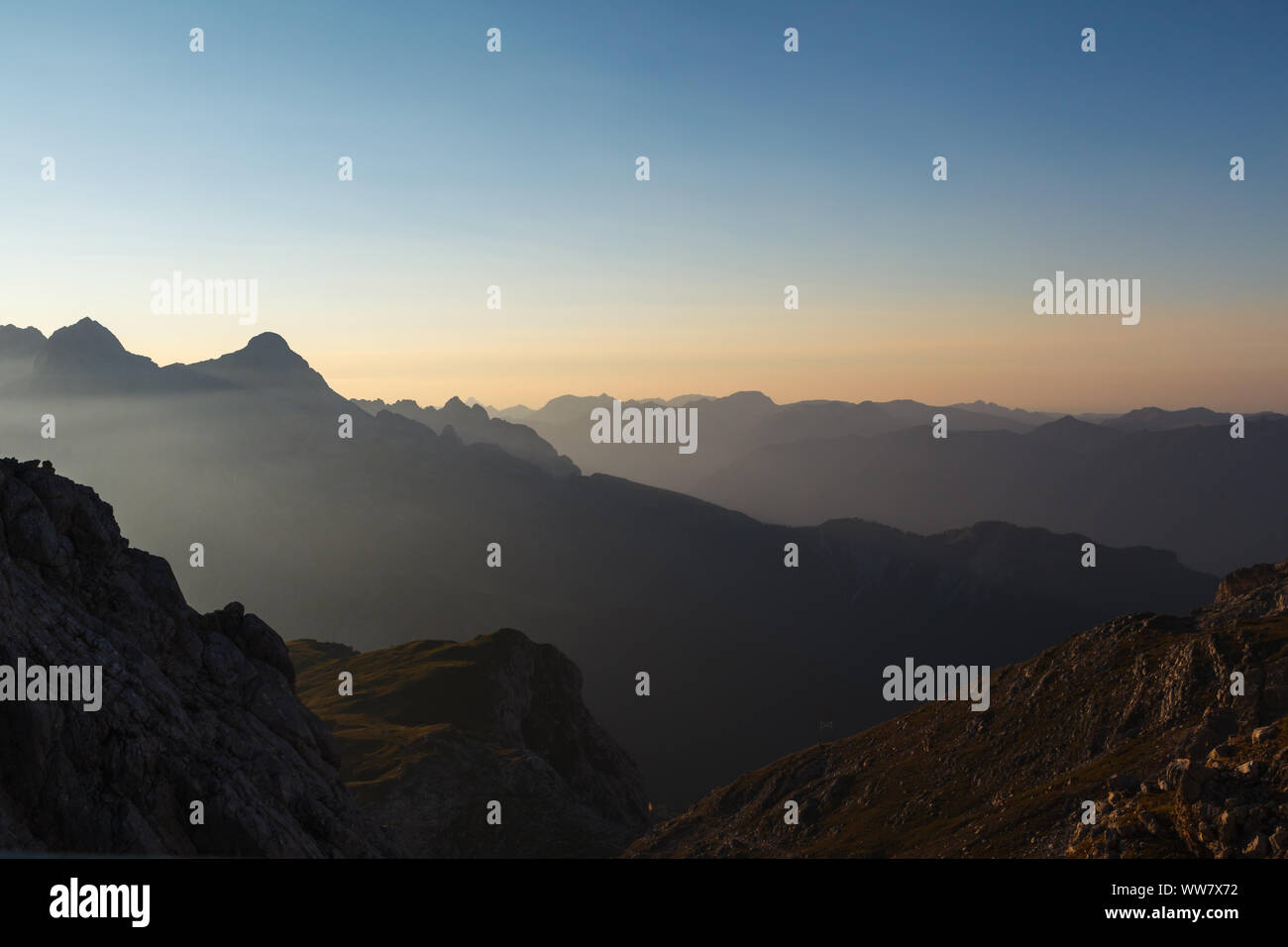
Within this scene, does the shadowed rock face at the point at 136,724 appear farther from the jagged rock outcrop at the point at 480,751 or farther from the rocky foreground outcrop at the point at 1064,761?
the rocky foreground outcrop at the point at 1064,761

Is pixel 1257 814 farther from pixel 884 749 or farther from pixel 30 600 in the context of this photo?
pixel 884 749

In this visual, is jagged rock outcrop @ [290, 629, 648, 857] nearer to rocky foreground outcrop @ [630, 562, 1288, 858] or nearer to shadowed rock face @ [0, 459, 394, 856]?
rocky foreground outcrop @ [630, 562, 1288, 858]

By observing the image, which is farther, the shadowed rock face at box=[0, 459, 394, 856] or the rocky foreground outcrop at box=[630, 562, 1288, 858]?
the shadowed rock face at box=[0, 459, 394, 856]

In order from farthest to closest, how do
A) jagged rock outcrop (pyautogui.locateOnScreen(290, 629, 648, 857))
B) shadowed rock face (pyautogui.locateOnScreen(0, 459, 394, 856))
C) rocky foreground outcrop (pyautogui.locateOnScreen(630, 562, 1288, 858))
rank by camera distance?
1. jagged rock outcrop (pyautogui.locateOnScreen(290, 629, 648, 857))
2. shadowed rock face (pyautogui.locateOnScreen(0, 459, 394, 856))
3. rocky foreground outcrop (pyautogui.locateOnScreen(630, 562, 1288, 858))

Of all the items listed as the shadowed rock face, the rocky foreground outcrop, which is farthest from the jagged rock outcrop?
the shadowed rock face

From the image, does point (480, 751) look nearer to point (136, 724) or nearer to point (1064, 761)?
point (1064, 761)

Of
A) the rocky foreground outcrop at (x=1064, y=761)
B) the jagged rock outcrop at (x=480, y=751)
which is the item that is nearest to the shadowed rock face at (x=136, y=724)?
the jagged rock outcrop at (x=480, y=751)
